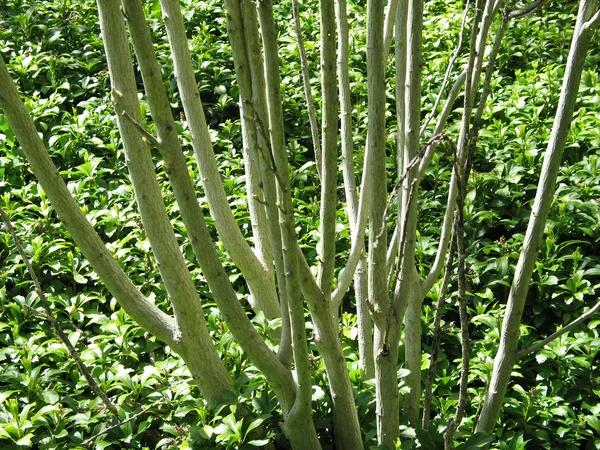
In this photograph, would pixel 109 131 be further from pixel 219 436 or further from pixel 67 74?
pixel 219 436

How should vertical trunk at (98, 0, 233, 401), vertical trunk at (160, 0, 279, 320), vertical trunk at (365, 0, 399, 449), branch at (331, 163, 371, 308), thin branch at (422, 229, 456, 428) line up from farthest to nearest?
vertical trunk at (160, 0, 279, 320) < branch at (331, 163, 371, 308) < vertical trunk at (98, 0, 233, 401) < vertical trunk at (365, 0, 399, 449) < thin branch at (422, 229, 456, 428)

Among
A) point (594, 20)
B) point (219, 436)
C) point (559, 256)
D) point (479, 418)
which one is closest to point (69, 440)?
point (219, 436)

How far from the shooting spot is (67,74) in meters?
6.59

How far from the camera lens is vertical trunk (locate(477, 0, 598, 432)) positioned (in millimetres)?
2137

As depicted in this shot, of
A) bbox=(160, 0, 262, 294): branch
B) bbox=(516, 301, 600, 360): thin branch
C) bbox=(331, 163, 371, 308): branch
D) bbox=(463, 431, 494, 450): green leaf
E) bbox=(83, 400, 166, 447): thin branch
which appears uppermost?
bbox=(160, 0, 262, 294): branch

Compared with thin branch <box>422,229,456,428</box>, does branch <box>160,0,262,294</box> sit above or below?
above

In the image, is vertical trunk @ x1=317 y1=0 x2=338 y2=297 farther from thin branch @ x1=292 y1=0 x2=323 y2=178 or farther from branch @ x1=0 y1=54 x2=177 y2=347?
branch @ x1=0 y1=54 x2=177 y2=347

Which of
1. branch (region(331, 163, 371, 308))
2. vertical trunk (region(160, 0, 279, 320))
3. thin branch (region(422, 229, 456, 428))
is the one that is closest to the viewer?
thin branch (region(422, 229, 456, 428))

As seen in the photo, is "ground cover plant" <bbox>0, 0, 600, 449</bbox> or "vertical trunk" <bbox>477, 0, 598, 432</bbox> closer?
"vertical trunk" <bbox>477, 0, 598, 432</bbox>

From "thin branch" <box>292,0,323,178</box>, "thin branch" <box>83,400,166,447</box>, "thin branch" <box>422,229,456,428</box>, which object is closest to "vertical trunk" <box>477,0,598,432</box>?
"thin branch" <box>422,229,456,428</box>

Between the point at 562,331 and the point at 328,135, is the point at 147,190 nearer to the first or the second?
the point at 328,135

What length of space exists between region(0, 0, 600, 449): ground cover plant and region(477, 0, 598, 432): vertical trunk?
0.01 metres

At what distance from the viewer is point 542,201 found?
2252 mm

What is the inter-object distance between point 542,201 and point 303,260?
0.83 meters
